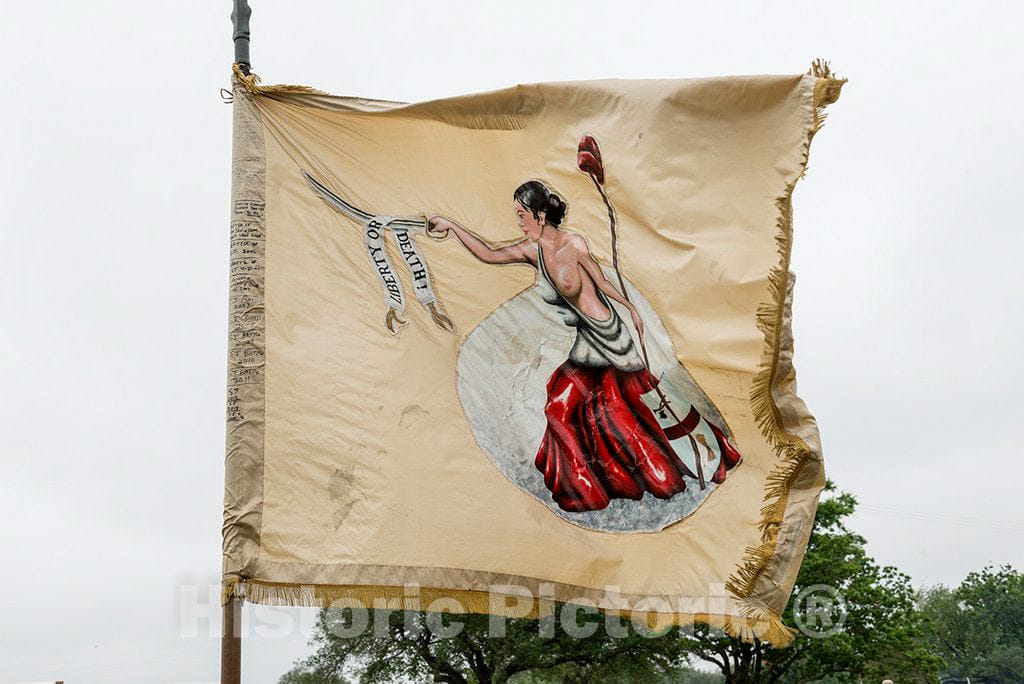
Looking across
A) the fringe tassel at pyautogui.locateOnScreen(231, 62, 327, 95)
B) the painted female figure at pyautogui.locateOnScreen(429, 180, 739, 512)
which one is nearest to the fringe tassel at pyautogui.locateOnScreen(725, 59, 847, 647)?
the painted female figure at pyautogui.locateOnScreen(429, 180, 739, 512)

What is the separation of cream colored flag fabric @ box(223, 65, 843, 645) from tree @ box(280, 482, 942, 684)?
741 inches

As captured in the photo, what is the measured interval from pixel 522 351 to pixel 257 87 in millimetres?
1955

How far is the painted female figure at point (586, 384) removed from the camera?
5.46 meters

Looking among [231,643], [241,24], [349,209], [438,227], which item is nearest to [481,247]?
[438,227]

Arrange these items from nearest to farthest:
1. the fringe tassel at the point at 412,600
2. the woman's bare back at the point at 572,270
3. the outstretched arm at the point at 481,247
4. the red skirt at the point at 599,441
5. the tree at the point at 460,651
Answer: the fringe tassel at the point at 412,600 → the red skirt at the point at 599,441 → the woman's bare back at the point at 572,270 → the outstretched arm at the point at 481,247 → the tree at the point at 460,651

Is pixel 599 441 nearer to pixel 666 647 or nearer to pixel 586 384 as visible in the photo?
pixel 586 384

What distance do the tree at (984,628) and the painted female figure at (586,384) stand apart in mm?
63322

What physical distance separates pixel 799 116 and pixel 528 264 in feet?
5.07

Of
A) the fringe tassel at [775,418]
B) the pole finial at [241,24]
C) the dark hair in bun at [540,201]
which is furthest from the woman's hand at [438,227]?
the fringe tassel at [775,418]

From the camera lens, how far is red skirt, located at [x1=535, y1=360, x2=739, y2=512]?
544cm

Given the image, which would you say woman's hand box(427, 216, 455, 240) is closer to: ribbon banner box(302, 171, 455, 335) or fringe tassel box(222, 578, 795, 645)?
ribbon banner box(302, 171, 455, 335)

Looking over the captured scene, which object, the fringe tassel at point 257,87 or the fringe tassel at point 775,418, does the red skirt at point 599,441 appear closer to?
the fringe tassel at point 775,418

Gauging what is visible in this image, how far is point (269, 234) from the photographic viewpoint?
18.7 ft

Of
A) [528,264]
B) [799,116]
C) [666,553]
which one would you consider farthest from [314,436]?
[799,116]
